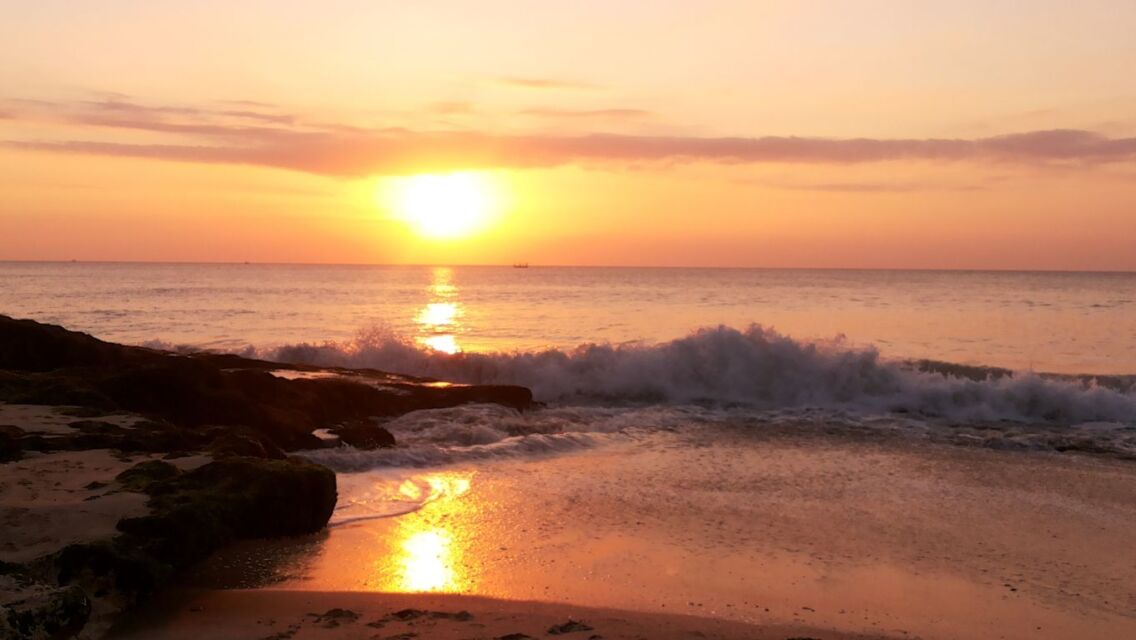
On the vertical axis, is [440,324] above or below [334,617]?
below

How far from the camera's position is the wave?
18188 millimetres

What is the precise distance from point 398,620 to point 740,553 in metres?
3.10

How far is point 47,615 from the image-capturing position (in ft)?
16.4

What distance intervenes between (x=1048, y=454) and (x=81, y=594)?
Answer: 1295 cm

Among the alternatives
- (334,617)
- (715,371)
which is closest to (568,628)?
(334,617)

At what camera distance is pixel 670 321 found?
4303 cm

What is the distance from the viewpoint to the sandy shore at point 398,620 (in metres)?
5.56

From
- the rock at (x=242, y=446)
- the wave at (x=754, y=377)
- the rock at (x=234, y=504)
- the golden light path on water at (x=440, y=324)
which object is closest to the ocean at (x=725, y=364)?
the wave at (x=754, y=377)

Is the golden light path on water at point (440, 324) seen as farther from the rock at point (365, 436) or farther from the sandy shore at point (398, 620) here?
the sandy shore at point (398, 620)

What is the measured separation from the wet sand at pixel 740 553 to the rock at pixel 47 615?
0.49m

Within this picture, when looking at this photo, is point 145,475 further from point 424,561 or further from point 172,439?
point 424,561

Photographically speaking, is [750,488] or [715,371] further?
[715,371]

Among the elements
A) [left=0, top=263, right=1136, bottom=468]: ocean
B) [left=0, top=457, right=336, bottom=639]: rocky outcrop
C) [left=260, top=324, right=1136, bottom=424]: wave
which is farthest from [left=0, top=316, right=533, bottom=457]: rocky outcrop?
[left=260, top=324, right=1136, bottom=424]: wave

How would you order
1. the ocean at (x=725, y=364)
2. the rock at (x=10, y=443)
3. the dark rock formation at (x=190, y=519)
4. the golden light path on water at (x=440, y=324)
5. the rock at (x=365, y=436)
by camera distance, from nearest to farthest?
1. the dark rock formation at (x=190, y=519)
2. the rock at (x=10, y=443)
3. the rock at (x=365, y=436)
4. the ocean at (x=725, y=364)
5. the golden light path on water at (x=440, y=324)
